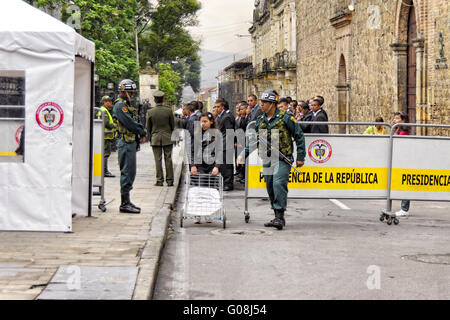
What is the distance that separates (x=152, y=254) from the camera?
7.66m

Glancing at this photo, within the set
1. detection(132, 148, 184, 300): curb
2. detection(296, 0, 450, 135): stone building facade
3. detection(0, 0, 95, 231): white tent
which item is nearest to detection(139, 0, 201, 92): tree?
detection(296, 0, 450, 135): stone building facade

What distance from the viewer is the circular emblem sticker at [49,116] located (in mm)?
8320

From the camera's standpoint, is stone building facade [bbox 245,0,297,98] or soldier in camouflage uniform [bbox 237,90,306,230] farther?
stone building facade [bbox 245,0,297,98]

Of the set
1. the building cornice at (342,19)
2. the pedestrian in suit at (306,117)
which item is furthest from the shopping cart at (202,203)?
the building cornice at (342,19)

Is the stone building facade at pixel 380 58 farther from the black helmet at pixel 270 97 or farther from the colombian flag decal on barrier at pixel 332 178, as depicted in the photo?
the black helmet at pixel 270 97

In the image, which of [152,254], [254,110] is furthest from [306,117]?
[152,254]

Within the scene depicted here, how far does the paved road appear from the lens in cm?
657

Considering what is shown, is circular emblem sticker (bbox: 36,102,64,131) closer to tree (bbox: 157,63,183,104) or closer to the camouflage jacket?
the camouflage jacket

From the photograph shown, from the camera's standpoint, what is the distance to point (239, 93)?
90312 millimetres

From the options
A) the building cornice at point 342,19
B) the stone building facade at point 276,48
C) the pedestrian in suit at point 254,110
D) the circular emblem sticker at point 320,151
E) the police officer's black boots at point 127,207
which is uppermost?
the stone building facade at point 276,48

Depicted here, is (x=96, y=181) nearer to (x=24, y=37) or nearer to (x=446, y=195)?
(x=24, y=37)

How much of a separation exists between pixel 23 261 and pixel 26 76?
2.14 m

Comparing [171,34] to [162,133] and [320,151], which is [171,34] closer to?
[162,133]

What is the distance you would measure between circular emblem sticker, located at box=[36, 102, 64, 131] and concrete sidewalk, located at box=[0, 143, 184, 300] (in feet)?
4.31
